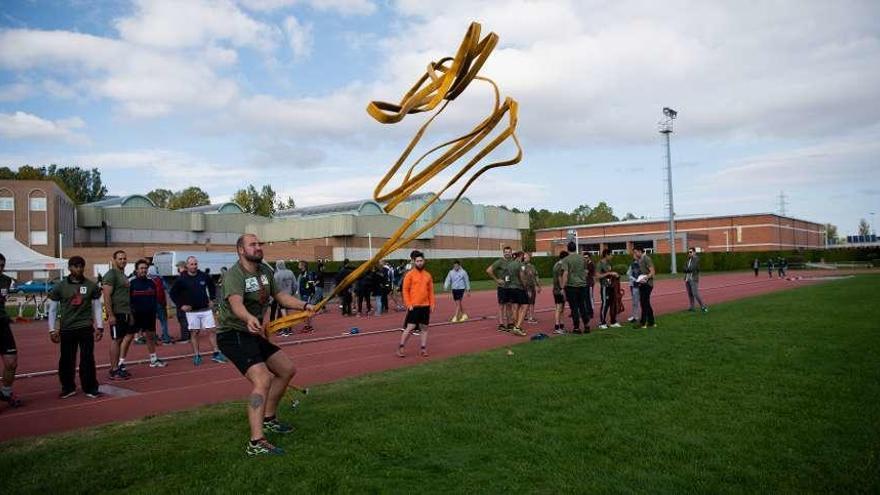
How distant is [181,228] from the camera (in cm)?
5866

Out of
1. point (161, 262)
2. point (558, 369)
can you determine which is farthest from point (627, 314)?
point (161, 262)

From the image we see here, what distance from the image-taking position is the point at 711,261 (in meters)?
62.5

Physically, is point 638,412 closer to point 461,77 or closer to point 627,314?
point 461,77

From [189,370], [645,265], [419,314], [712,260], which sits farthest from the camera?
[712,260]

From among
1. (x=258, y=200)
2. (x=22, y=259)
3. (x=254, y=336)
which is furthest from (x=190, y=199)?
(x=254, y=336)

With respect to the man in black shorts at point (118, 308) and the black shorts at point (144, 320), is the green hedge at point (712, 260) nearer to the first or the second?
the black shorts at point (144, 320)

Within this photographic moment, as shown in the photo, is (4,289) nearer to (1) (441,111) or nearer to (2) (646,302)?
(1) (441,111)

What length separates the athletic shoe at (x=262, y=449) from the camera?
18.1ft

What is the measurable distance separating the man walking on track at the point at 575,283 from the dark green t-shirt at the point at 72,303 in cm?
956

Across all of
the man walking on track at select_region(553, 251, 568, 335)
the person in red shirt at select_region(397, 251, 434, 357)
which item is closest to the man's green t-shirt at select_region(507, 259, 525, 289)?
the man walking on track at select_region(553, 251, 568, 335)

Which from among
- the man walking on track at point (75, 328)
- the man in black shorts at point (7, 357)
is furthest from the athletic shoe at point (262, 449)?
the man in black shorts at point (7, 357)

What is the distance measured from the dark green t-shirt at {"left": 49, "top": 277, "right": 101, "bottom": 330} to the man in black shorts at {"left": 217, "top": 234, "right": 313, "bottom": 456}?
13.9 ft

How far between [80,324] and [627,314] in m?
14.4

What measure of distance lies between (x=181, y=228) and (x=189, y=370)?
170ft
